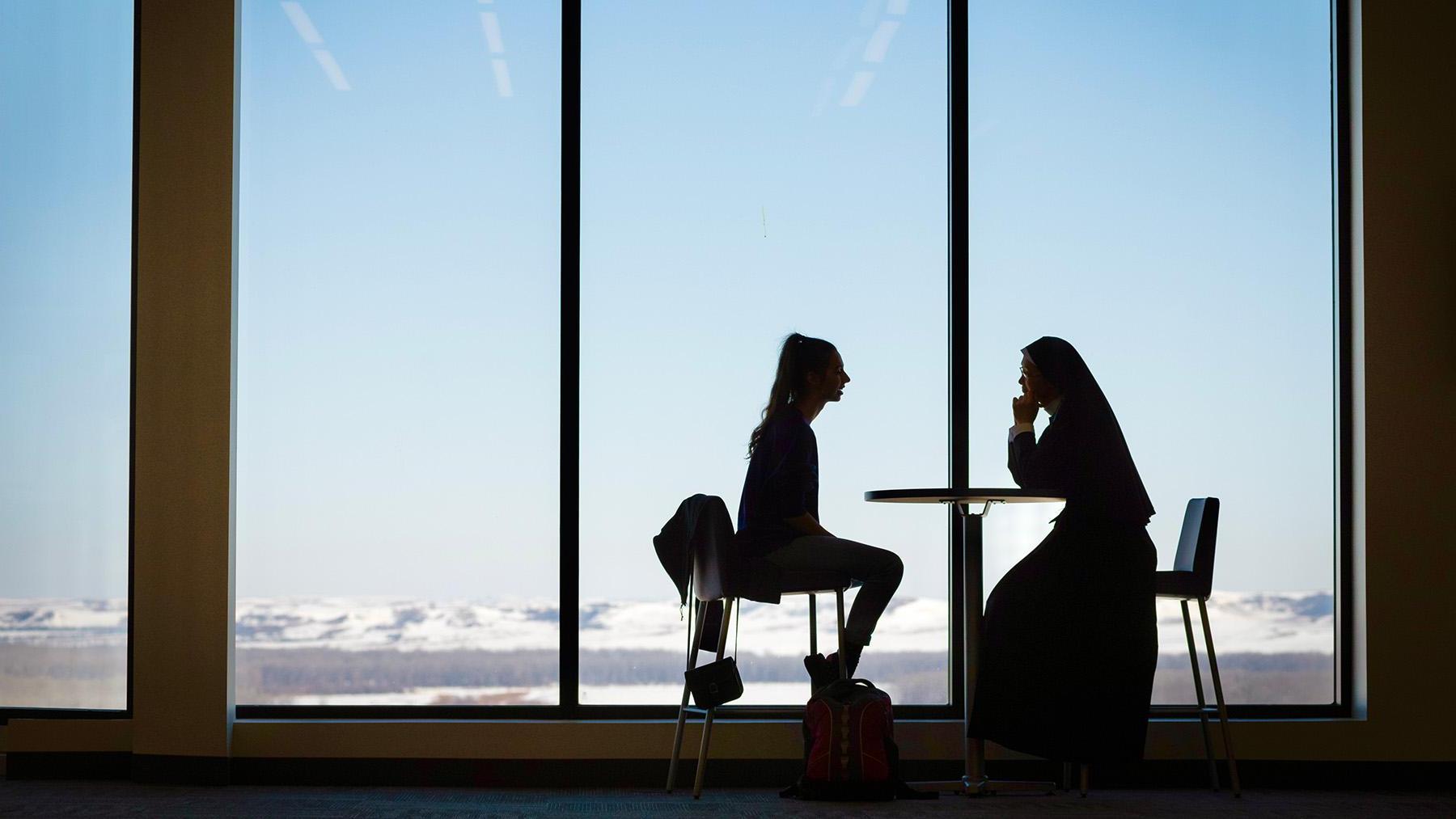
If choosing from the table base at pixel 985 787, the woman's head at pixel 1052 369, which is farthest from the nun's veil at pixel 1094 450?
the table base at pixel 985 787

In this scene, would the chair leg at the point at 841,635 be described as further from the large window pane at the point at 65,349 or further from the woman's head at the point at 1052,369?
the large window pane at the point at 65,349

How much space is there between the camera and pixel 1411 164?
3943 mm

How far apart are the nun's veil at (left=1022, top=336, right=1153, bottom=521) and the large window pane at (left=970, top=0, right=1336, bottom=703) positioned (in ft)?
1.66

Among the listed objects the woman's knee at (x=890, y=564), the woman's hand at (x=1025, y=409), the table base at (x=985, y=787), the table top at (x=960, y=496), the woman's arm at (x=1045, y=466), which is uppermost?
the woman's hand at (x=1025, y=409)

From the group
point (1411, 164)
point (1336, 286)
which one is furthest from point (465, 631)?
point (1411, 164)

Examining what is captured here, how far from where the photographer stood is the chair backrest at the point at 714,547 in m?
3.35

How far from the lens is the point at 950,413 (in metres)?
4.00

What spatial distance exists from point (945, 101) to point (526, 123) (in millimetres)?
1326

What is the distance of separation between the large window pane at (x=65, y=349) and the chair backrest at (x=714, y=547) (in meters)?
1.87

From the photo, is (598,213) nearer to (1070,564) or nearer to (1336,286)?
(1070,564)

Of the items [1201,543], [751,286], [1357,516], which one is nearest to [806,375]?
[751,286]

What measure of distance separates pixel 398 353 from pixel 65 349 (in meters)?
1.06

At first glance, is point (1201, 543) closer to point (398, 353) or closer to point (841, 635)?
point (841, 635)

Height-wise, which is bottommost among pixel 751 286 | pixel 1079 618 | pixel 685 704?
pixel 685 704
